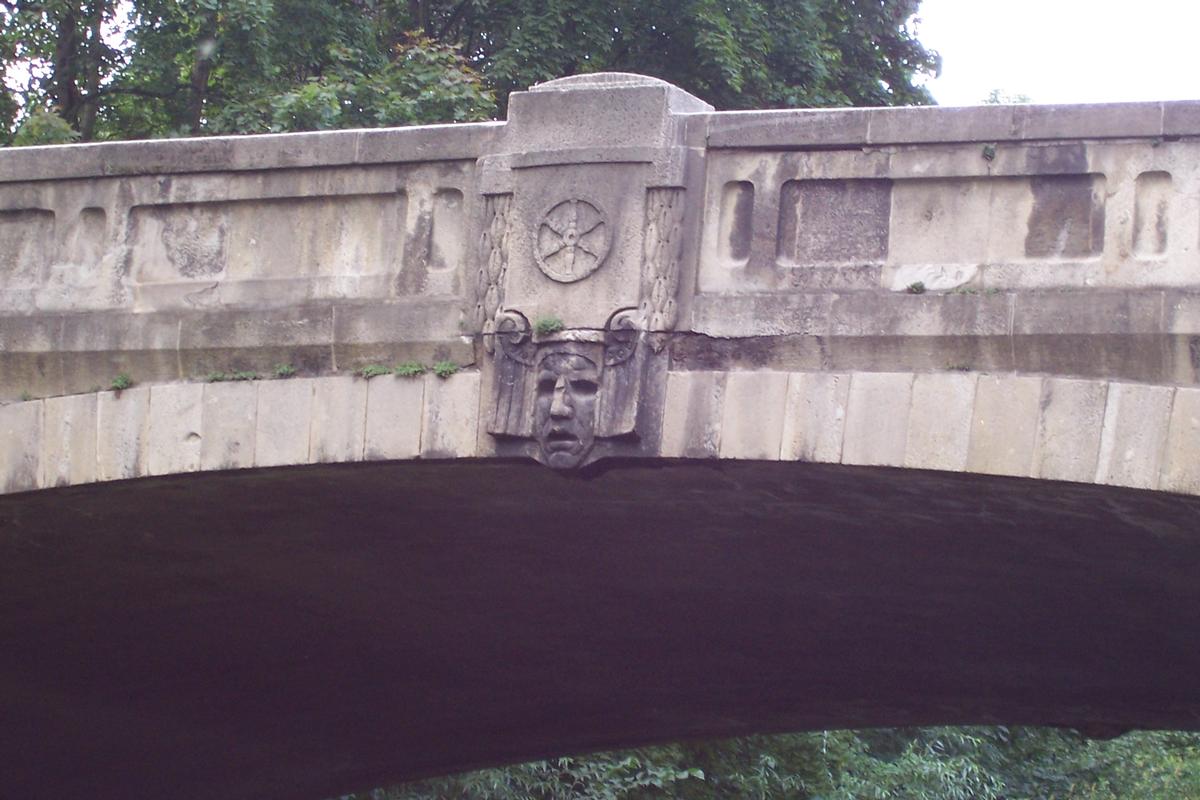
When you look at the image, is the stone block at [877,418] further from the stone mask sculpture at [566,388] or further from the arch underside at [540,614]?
the stone mask sculpture at [566,388]

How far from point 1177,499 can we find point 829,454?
1289 millimetres

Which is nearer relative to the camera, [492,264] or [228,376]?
[492,264]

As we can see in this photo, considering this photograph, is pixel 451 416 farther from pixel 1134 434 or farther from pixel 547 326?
pixel 1134 434

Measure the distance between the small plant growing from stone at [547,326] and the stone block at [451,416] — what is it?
0.38m

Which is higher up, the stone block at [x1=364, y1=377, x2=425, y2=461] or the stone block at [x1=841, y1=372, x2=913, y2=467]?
the stone block at [x1=841, y1=372, x2=913, y2=467]

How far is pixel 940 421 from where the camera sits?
7305 mm

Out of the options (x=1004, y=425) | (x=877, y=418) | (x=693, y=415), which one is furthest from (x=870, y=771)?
(x=1004, y=425)

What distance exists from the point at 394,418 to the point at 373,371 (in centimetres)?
23

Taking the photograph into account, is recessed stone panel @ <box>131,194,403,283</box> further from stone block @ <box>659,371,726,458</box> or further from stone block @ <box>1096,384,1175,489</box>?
stone block @ <box>1096,384,1175,489</box>

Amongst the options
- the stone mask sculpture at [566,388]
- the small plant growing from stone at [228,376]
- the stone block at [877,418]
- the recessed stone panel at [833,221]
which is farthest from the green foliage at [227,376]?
Answer: the stone block at [877,418]

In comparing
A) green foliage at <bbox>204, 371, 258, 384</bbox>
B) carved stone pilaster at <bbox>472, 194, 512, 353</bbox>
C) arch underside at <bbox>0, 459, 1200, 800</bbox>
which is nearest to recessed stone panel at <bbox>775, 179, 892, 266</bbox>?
arch underside at <bbox>0, 459, 1200, 800</bbox>

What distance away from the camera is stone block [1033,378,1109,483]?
705 cm

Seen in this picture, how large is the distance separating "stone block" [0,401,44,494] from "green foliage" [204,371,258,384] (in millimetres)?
848

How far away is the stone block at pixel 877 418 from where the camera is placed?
7.35 meters
